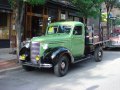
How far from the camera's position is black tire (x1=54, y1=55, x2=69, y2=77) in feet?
31.8

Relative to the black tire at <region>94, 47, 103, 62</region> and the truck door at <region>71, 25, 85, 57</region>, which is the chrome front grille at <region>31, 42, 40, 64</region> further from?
the black tire at <region>94, 47, 103, 62</region>

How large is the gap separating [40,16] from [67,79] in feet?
36.5

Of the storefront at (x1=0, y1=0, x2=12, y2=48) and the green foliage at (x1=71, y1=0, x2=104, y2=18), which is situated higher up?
the green foliage at (x1=71, y1=0, x2=104, y2=18)

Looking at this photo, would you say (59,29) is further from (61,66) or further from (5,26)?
(5,26)

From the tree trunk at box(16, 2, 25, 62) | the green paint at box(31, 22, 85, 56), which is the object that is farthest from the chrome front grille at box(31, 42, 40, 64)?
the tree trunk at box(16, 2, 25, 62)

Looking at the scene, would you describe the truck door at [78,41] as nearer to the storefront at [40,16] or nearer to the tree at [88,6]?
the tree at [88,6]

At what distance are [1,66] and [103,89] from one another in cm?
490

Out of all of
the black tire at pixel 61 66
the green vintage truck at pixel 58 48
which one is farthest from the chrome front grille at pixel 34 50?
the black tire at pixel 61 66

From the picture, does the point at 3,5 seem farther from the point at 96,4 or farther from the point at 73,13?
the point at 73,13

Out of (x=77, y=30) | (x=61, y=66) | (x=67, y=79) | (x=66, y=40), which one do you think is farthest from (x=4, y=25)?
(x=67, y=79)

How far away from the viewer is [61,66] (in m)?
9.93

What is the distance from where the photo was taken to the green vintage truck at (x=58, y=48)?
9742 mm

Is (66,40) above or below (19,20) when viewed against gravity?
below

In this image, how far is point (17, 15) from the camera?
1207cm
